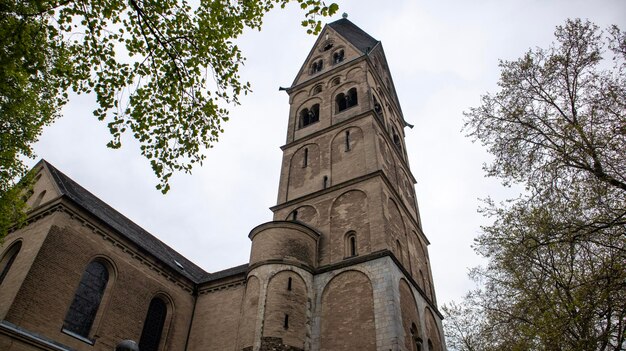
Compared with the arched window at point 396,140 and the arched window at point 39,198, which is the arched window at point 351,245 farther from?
the arched window at point 39,198

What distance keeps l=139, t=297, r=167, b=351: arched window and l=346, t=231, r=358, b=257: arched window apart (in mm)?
8422

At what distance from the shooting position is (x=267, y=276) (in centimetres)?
1725

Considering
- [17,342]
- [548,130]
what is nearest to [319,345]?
[17,342]

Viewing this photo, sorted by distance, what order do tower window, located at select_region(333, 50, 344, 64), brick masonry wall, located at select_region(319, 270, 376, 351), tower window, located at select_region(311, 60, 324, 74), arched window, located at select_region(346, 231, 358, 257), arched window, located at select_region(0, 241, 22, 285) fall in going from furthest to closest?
1. tower window, located at select_region(311, 60, 324, 74)
2. tower window, located at select_region(333, 50, 344, 64)
3. arched window, located at select_region(346, 231, 358, 257)
4. arched window, located at select_region(0, 241, 22, 285)
5. brick masonry wall, located at select_region(319, 270, 376, 351)

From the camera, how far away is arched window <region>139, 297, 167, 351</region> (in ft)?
58.8

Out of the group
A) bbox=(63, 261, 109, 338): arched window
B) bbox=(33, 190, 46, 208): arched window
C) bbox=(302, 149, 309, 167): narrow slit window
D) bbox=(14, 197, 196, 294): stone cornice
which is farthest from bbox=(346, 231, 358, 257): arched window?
bbox=(33, 190, 46, 208): arched window

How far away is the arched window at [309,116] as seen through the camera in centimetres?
2850

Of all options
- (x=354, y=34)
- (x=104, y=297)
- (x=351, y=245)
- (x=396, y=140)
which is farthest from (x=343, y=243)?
(x=354, y=34)

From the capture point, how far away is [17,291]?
1345 cm

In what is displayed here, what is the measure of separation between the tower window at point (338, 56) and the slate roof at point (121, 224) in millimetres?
17502

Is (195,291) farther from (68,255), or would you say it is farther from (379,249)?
(379,249)

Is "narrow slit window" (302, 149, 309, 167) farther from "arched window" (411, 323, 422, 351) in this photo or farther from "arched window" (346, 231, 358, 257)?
"arched window" (411, 323, 422, 351)

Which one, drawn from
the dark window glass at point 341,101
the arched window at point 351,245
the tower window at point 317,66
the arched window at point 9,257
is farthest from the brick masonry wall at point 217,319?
the tower window at point 317,66

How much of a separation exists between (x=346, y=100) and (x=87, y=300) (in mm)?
18282
